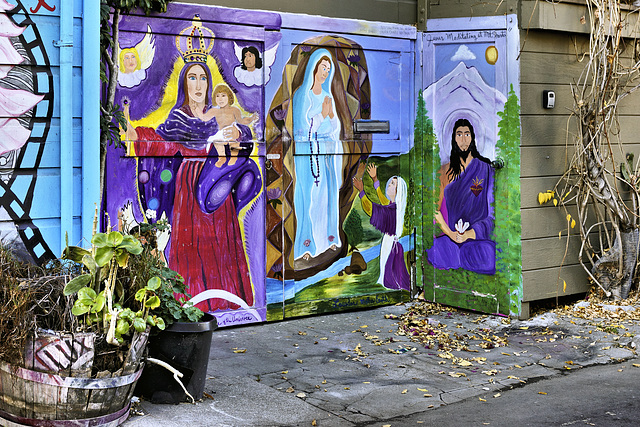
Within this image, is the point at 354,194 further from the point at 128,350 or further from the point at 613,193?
the point at 128,350

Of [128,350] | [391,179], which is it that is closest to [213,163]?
[391,179]

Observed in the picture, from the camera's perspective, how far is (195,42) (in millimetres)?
6645

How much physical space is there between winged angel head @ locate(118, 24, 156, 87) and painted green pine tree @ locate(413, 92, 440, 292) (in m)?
2.93

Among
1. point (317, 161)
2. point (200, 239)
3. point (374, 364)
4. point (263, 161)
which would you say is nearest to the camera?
point (374, 364)

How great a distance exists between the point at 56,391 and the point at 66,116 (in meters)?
1.87

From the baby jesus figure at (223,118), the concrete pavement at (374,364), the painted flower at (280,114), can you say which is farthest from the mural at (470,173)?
the baby jesus figure at (223,118)

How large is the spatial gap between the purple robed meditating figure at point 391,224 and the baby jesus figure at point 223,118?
1.58 meters

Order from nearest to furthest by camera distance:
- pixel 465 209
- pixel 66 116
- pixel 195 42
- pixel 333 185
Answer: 1. pixel 66 116
2. pixel 195 42
3. pixel 333 185
4. pixel 465 209

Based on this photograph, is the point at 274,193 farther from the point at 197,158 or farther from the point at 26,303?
the point at 26,303

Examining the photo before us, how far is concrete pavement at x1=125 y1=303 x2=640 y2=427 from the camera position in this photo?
16.2 feet

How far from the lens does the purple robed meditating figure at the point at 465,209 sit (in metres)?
7.50

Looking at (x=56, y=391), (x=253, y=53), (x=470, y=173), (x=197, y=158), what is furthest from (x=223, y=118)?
(x=56, y=391)

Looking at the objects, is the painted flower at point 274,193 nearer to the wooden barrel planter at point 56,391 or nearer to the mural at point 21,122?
the mural at point 21,122

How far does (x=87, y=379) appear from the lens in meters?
4.23
